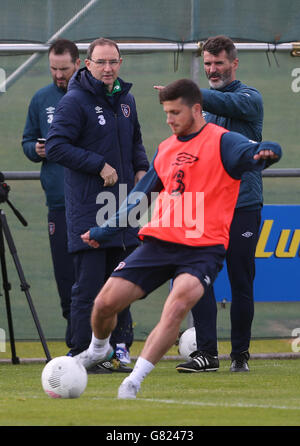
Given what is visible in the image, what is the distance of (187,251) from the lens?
257 inches

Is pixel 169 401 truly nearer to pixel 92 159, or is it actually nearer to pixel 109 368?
A: pixel 109 368

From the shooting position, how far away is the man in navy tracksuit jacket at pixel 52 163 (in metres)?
8.73

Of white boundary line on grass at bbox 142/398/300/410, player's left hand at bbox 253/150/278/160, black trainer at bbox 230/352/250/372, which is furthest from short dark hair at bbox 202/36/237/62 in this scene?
white boundary line on grass at bbox 142/398/300/410

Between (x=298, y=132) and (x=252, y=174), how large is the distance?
1.97 metres

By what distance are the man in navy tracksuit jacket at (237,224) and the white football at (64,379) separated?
6.50 feet

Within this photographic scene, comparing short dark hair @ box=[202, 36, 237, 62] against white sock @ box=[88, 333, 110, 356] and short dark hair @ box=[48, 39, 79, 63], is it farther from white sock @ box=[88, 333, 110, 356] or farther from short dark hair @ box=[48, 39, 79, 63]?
white sock @ box=[88, 333, 110, 356]

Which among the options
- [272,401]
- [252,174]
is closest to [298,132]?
[252,174]

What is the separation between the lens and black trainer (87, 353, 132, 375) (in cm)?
817

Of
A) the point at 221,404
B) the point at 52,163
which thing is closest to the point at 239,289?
the point at 52,163

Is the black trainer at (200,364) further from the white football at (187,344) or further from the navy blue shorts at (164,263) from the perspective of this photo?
the navy blue shorts at (164,263)

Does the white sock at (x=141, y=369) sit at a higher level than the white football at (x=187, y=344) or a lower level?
higher

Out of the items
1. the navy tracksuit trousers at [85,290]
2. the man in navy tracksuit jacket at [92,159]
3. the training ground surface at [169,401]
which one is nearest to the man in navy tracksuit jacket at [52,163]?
A: the man in navy tracksuit jacket at [92,159]

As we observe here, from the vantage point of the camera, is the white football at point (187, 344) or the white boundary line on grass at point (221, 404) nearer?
the white boundary line on grass at point (221, 404)
